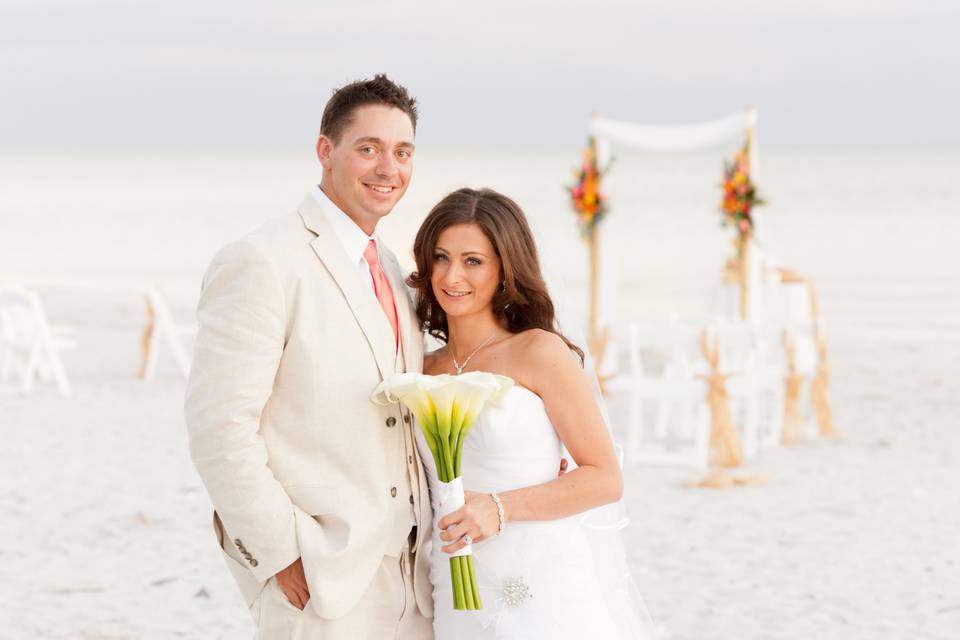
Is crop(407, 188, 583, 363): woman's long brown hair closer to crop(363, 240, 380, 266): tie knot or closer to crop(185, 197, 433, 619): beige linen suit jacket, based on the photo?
crop(363, 240, 380, 266): tie knot

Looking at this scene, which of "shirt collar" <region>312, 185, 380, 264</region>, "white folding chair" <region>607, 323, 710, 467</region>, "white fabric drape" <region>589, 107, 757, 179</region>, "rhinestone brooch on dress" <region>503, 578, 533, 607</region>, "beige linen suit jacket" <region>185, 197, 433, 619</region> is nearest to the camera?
"beige linen suit jacket" <region>185, 197, 433, 619</region>

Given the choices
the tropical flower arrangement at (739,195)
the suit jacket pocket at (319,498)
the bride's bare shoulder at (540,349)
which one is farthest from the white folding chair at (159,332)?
the suit jacket pocket at (319,498)

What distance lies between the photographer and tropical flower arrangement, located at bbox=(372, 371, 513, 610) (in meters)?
2.83

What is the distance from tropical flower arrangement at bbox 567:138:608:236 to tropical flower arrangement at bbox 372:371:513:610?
330 inches

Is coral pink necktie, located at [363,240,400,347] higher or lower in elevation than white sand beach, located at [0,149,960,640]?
higher

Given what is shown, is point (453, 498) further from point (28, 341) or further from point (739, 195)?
point (28, 341)

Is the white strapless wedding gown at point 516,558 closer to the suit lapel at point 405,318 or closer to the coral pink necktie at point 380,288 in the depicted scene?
the suit lapel at point 405,318

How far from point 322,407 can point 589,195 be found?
8.56 m

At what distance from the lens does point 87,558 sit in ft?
21.6

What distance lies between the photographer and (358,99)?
3.04 metres

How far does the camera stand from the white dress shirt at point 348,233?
311 cm

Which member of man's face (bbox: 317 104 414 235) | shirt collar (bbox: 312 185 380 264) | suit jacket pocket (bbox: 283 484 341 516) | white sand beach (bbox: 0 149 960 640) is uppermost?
man's face (bbox: 317 104 414 235)

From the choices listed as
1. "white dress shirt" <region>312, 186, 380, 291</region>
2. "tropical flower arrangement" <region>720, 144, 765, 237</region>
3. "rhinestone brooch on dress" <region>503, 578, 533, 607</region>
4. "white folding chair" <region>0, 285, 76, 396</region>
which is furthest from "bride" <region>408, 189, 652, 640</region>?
"white folding chair" <region>0, 285, 76, 396</region>

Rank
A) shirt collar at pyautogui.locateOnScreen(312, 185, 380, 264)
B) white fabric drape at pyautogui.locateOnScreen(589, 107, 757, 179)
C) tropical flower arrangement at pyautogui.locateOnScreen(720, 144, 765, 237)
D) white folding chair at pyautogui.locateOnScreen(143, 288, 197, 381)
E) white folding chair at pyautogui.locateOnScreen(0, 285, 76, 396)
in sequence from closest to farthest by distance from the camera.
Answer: shirt collar at pyautogui.locateOnScreen(312, 185, 380, 264) < tropical flower arrangement at pyautogui.locateOnScreen(720, 144, 765, 237) < white fabric drape at pyautogui.locateOnScreen(589, 107, 757, 179) < white folding chair at pyautogui.locateOnScreen(0, 285, 76, 396) < white folding chair at pyautogui.locateOnScreen(143, 288, 197, 381)
